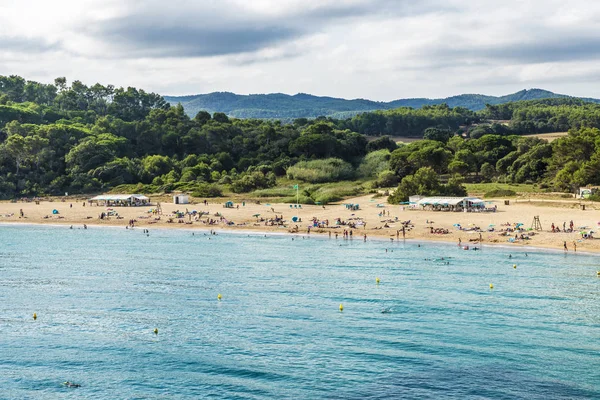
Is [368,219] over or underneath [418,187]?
underneath

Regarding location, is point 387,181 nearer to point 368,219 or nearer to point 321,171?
point 321,171

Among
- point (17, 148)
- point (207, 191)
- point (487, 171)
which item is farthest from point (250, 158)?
point (487, 171)

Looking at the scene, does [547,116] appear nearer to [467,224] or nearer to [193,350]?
[467,224]

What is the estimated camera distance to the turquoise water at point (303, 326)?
23672 millimetres

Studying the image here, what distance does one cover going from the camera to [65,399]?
22672 mm

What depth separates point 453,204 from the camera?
7100 centimetres

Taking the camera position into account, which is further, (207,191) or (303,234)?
(207,191)

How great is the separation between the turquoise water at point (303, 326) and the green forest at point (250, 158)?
3665 cm

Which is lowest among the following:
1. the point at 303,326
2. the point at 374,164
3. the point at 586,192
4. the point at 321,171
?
the point at 303,326

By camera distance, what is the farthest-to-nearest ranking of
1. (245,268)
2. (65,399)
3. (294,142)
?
(294,142)
(245,268)
(65,399)

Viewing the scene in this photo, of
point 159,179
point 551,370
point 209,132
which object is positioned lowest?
point 551,370

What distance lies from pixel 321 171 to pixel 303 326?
239ft

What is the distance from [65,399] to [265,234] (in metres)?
42.2

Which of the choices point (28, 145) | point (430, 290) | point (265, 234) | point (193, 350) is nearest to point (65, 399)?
point (193, 350)
